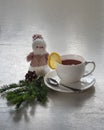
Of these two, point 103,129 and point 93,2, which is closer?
point 103,129

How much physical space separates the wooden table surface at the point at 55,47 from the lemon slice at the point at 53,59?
0.11 metres

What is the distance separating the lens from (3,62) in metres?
1.25

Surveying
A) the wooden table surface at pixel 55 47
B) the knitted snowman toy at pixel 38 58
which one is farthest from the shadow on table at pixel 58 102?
the knitted snowman toy at pixel 38 58

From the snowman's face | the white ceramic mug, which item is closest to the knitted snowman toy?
the snowman's face

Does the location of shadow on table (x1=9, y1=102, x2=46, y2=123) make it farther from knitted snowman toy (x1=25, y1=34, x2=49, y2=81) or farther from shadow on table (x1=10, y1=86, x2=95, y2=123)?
knitted snowman toy (x1=25, y1=34, x2=49, y2=81)

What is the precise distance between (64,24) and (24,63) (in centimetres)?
55

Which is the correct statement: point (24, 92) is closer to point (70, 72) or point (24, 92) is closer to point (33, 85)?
point (33, 85)

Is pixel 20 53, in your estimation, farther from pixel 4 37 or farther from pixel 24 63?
pixel 4 37

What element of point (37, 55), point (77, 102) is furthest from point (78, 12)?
point (77, 102)

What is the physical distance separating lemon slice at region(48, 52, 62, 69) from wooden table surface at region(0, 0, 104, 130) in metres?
0.11

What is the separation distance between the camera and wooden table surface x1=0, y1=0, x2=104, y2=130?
0.88 m

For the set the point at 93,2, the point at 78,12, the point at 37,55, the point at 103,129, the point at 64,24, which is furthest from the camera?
the point at 93,2

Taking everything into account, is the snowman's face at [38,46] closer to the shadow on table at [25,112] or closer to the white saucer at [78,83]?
the white saucer at [78,83]

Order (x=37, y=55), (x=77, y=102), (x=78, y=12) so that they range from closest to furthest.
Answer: (x=77, y=102) < (x=37, y=55) < (x=78, y=12)
